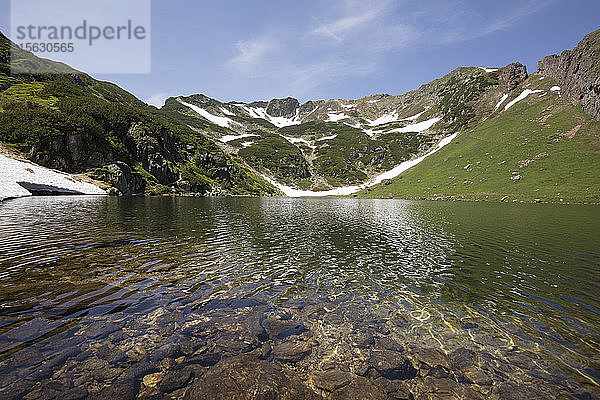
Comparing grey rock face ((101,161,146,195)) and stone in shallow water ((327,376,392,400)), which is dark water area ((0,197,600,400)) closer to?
stone in shallow water ((327,376,392,400))

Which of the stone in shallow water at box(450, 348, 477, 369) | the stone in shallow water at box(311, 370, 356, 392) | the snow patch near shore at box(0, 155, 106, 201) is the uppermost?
the snow patch near shore at box(0, 155, 106, 201)

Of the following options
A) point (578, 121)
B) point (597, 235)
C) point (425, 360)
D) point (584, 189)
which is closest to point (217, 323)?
point (425, 360)

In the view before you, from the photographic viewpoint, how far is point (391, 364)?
9.36 m

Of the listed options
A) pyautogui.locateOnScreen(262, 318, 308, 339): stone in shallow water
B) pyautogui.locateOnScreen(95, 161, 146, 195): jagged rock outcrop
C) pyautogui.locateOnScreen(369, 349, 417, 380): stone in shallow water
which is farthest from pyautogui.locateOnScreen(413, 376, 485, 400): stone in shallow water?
pyautogui.locateOnScreen(95, 161, 146, 195): jagged rock outcrop

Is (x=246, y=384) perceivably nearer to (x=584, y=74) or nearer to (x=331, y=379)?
Answer: (x=331, y=379)

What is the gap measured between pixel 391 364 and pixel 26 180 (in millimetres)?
109080

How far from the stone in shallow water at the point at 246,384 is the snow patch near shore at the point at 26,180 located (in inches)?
3298

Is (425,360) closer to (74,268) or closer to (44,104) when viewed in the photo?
(74,268)

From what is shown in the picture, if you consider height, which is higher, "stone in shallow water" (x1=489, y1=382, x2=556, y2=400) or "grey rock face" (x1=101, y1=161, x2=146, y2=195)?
"grey rock face" (x1=101, y1=161, x2=146, y2=195)

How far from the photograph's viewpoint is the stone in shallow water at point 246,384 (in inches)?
296

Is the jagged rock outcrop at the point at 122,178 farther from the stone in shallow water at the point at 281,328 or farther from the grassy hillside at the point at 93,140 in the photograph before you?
the stone in shallow water at the point at 281,328

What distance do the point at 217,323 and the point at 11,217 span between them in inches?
1746

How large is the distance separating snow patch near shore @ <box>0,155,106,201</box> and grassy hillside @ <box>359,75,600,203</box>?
529 ft

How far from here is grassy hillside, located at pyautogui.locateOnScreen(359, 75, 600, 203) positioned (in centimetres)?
10762
